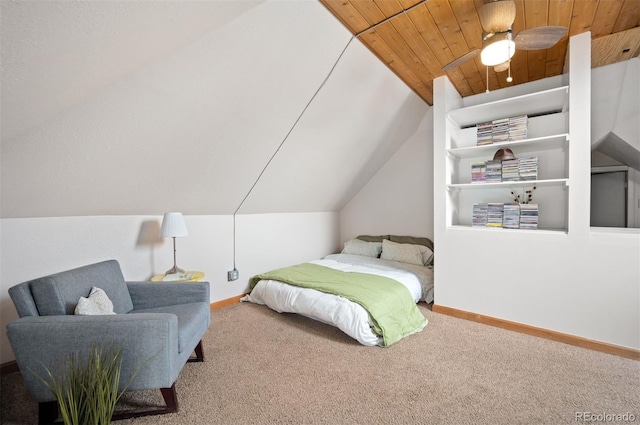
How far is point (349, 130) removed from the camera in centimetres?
322

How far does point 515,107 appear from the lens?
2.71 m

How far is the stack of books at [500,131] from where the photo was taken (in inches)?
105

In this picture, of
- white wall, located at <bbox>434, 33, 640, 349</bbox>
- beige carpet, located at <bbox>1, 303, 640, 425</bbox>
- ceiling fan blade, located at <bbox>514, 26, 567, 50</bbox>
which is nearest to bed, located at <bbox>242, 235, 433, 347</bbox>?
beige carpet, located at <bbox>1, 303, 640, 425</bbox>

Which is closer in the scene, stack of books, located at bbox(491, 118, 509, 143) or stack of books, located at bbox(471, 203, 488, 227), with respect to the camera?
stack of books, located at bbox(491, 118, 509, 143)

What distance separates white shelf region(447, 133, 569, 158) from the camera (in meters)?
2.43

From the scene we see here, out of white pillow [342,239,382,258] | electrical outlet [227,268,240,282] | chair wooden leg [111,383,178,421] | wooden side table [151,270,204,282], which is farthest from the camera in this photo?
white pillow [342,239,382,258]

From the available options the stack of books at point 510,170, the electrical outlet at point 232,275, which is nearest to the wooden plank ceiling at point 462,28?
the stack of books at point 510,170

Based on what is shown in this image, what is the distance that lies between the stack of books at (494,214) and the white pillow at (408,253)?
108 cm

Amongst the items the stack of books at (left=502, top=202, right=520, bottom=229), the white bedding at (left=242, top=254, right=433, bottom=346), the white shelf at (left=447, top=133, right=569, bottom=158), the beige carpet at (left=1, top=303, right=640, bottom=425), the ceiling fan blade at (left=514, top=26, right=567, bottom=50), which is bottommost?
the beige carpet at (left=1, top=303, right=640, bottom=425)

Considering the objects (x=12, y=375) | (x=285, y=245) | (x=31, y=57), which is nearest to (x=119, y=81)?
(x=31, y=57)

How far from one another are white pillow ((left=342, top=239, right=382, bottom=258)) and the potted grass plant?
330 cm

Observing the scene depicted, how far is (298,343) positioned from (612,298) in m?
2.58

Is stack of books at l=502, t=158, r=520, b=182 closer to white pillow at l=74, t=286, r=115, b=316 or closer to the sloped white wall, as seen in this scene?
the sloped white wall

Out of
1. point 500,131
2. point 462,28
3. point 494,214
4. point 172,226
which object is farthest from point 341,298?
point 462,28
